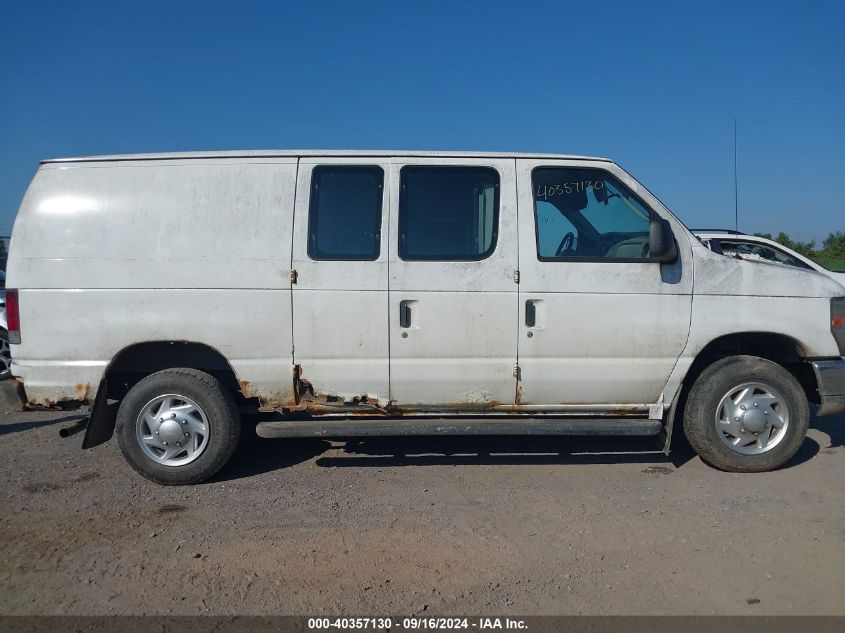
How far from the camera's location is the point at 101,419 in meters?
4.81

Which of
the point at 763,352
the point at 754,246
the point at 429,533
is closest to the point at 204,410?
the point at 429,533

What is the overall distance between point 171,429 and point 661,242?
11.8ft

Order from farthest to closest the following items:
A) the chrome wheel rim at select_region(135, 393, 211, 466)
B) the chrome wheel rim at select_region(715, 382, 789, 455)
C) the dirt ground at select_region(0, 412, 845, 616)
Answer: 1. the chrome wheel rim at select_region(715, 382, 789, 455)
2. the chrome wheel rim at select_region(135, 393, 211, 466)
3. the dirt ground at select_region(0, 412, 845, 616)

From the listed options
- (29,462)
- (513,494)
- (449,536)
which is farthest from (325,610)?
(29,462)

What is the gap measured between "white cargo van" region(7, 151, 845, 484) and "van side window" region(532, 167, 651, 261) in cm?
2

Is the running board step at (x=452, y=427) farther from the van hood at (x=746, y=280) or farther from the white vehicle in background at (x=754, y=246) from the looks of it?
the white vehicle in background at (x=754, y=246)

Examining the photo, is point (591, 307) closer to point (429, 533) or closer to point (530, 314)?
point (530, 314)

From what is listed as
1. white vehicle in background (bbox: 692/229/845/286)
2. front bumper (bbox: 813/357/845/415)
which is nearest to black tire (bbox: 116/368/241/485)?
front bumper (bbox: 813/357/845/415)

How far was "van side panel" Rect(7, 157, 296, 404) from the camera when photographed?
4.64m

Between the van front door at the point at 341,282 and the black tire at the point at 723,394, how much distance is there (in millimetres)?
2214

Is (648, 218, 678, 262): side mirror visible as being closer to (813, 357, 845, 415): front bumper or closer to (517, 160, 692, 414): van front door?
(517, 160, 692, 414): van front door

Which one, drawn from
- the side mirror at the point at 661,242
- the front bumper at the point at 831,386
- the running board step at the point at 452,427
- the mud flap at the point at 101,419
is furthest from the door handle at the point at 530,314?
the mud flap at the point at 101,419

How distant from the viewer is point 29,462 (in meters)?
5.36

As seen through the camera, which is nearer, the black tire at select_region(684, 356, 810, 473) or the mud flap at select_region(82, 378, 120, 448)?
the mud flap at select_region(82, 378, 120, 448)
